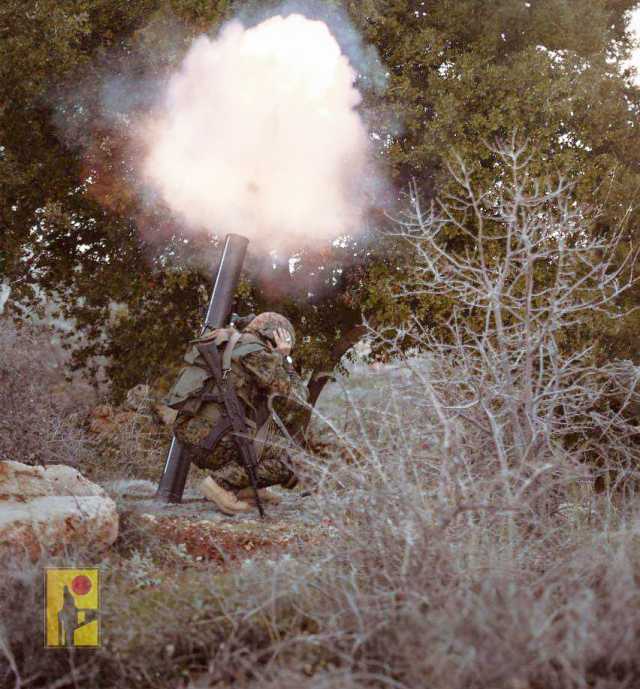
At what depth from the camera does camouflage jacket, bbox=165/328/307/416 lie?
7.41 m

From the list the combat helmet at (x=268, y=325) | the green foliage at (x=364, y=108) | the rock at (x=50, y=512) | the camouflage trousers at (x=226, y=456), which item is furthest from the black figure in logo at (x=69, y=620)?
the green foliage at (x=364, y=108)

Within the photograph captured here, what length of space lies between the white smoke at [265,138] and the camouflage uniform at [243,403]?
2852 millimetres

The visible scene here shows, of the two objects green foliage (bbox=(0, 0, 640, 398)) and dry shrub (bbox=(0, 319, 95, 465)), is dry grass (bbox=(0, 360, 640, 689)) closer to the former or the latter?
Answer: dry shrub (bbox=(0, 319, 95, 465))

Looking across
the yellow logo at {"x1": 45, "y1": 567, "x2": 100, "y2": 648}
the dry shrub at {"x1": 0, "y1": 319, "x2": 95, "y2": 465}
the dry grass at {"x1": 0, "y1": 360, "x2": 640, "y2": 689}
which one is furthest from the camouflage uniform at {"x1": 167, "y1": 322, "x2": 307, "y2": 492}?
the yellow logo at {"x1": 45, "y1": 567, "x2": 100, "y2": 648}

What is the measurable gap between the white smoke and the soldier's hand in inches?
98.9

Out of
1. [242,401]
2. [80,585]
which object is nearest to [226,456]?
[242,401]

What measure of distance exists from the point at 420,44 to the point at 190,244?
432 centimetres

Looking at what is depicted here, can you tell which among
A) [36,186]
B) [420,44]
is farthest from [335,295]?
[36,186]

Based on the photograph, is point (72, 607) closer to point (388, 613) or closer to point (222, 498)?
point (388, 613)

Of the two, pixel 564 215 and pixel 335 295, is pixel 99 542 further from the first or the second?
pixel 335 295

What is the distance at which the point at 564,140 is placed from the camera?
1214 centimetres

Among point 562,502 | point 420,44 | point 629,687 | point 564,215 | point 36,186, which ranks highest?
point 420,44

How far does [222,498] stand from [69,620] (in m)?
3.48

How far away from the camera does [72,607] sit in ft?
13.4
